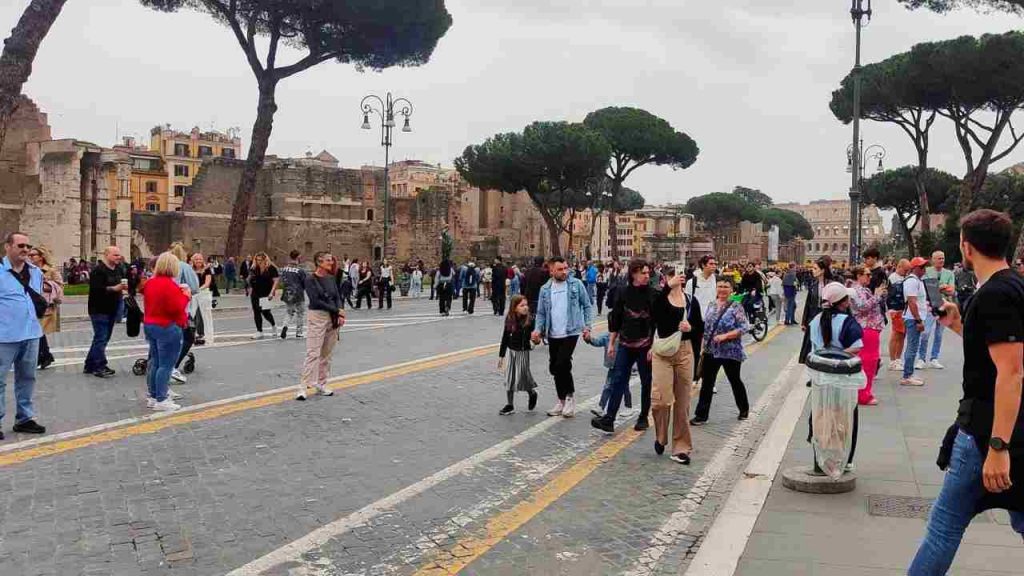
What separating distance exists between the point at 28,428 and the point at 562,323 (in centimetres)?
466

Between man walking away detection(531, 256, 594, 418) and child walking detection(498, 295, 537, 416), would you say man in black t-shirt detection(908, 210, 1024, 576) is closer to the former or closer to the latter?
man walking away detection(531, 256, 594, 418)

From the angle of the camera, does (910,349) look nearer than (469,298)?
Yes

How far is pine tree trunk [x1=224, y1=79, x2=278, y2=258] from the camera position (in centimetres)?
2641

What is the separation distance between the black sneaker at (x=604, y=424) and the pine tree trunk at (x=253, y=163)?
21.0 metres

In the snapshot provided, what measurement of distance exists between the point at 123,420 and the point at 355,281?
70.4 feet

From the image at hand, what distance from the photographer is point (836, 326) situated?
21.2 feet

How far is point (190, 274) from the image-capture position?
1034cm

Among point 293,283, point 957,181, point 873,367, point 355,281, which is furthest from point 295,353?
point 957,181

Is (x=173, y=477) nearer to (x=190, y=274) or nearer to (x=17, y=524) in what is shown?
(x=17, y=524)

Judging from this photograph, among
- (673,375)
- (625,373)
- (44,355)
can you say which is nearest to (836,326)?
(673,375)

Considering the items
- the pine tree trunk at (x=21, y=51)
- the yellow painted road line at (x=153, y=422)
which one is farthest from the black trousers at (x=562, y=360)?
the pine tree trunk at (x=21, y=51)

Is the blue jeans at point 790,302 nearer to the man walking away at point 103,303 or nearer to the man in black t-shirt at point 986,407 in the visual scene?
the man walking away at point 103,303

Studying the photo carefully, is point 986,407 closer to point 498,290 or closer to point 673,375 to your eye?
point 673,375

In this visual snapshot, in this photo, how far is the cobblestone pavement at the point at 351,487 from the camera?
4.32 metres
